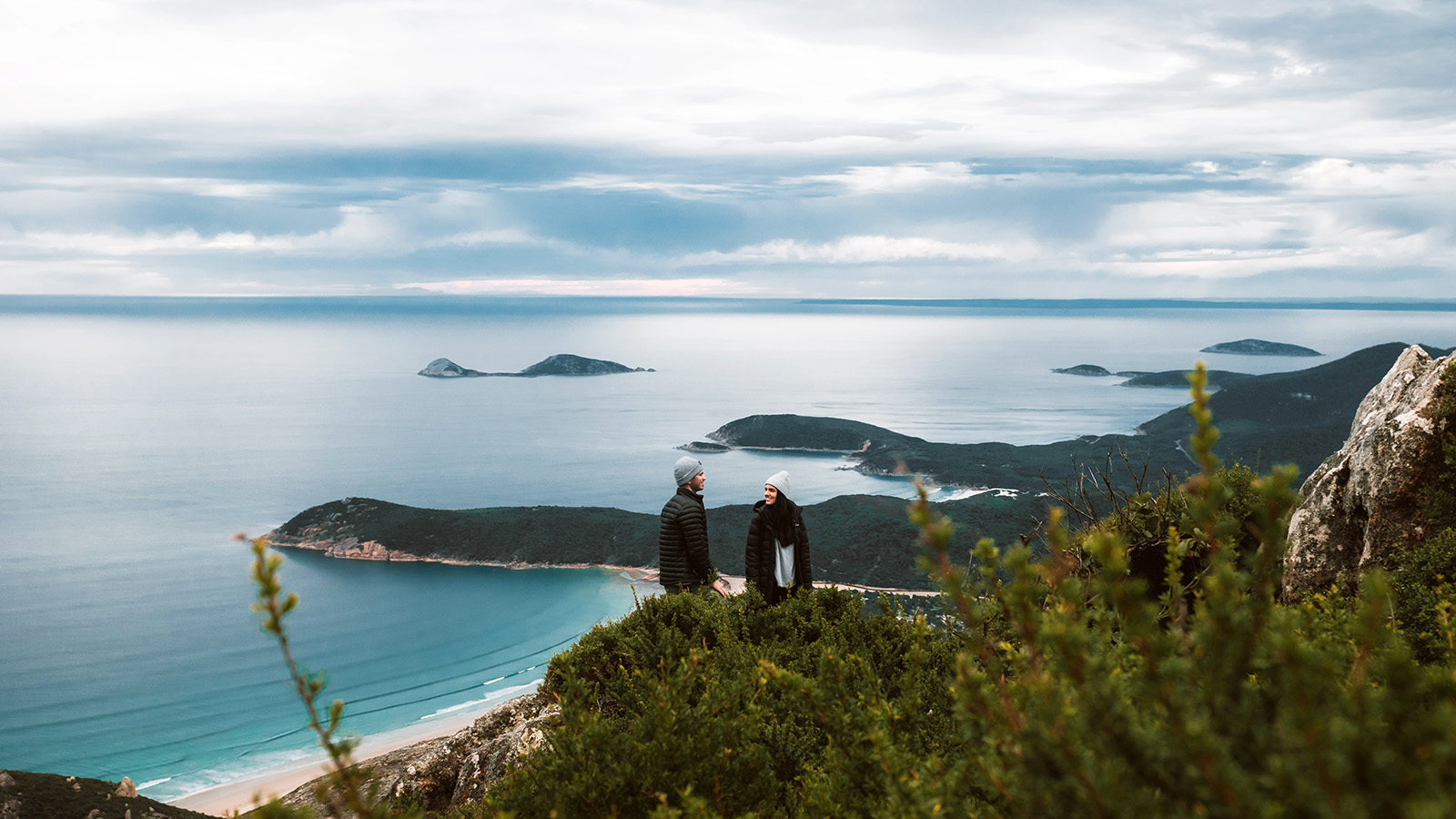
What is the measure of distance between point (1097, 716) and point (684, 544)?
6.29 m

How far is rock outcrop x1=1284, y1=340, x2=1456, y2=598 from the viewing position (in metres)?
5.65

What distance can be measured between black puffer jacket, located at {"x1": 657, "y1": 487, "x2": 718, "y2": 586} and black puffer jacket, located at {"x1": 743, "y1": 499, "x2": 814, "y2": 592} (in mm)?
419

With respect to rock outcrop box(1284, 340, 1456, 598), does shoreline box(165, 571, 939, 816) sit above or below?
below

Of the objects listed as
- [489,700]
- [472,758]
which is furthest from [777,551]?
[489,700]

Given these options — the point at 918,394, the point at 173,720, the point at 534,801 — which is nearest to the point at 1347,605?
the point at 534,801

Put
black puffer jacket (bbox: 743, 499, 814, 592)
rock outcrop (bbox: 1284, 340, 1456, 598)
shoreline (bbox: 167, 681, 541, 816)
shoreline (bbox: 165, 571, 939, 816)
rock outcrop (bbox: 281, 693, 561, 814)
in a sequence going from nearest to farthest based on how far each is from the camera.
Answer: rock outcrop (bbox: 281, 693, 561, 814) < rock outcrop (bbox: 1284, 340, 1456, 598) < black puffer jacket (bbox: 743, 499, 814, 592) < shoreline (bbox: 165, 571, 939, 816) < shoreline (bbox: 167, 681, 541, 816)

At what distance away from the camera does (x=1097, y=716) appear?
1627 mm

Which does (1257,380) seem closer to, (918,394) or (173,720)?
(918,394)

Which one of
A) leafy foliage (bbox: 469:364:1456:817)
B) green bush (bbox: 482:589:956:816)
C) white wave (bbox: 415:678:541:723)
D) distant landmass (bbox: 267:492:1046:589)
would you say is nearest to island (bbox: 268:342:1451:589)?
distant landmass (bbox: 267:492:1046:589)

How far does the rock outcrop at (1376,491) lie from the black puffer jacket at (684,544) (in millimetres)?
4783

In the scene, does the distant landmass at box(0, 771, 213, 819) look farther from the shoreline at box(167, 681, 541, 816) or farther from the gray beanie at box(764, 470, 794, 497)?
the shoreline at box(167, 681, 541, 816)

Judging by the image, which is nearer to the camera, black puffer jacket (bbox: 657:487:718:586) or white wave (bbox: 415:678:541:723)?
black puffer jacket (bbox: 657:487:718:586)

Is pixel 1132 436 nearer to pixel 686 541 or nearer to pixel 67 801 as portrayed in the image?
pixel 67 801

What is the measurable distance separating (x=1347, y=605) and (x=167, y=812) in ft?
62.8
